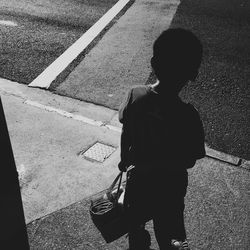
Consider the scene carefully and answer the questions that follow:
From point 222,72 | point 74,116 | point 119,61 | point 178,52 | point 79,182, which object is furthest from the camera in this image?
point 119,61

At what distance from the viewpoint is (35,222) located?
385 cm

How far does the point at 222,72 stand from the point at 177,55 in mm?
5151

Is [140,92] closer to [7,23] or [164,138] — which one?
[164,138]

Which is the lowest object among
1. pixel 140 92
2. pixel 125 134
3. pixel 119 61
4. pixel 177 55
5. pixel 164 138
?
pixel 119 61

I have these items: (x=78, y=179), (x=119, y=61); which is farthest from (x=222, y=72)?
(x=78, y=179)

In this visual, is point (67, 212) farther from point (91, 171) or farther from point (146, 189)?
point (146, 189)

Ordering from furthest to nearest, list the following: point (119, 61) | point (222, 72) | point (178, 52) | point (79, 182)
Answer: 1. point (119, 61)
2. point (222, 72)
3. point (79, 182)
4. point (178, 52)

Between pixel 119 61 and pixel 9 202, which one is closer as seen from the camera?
pixel 9 202

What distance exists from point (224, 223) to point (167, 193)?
1493mm

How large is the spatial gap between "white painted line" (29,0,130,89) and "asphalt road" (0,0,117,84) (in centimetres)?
13

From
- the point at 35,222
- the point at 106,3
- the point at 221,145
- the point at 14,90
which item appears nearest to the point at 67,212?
the point at 35,222

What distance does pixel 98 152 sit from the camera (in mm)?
4922

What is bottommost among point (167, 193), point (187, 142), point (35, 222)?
point (35, 222)

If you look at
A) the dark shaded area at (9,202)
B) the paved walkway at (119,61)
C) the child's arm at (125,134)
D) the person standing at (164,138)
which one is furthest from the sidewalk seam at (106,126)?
the dark shaded area at (9,202)
